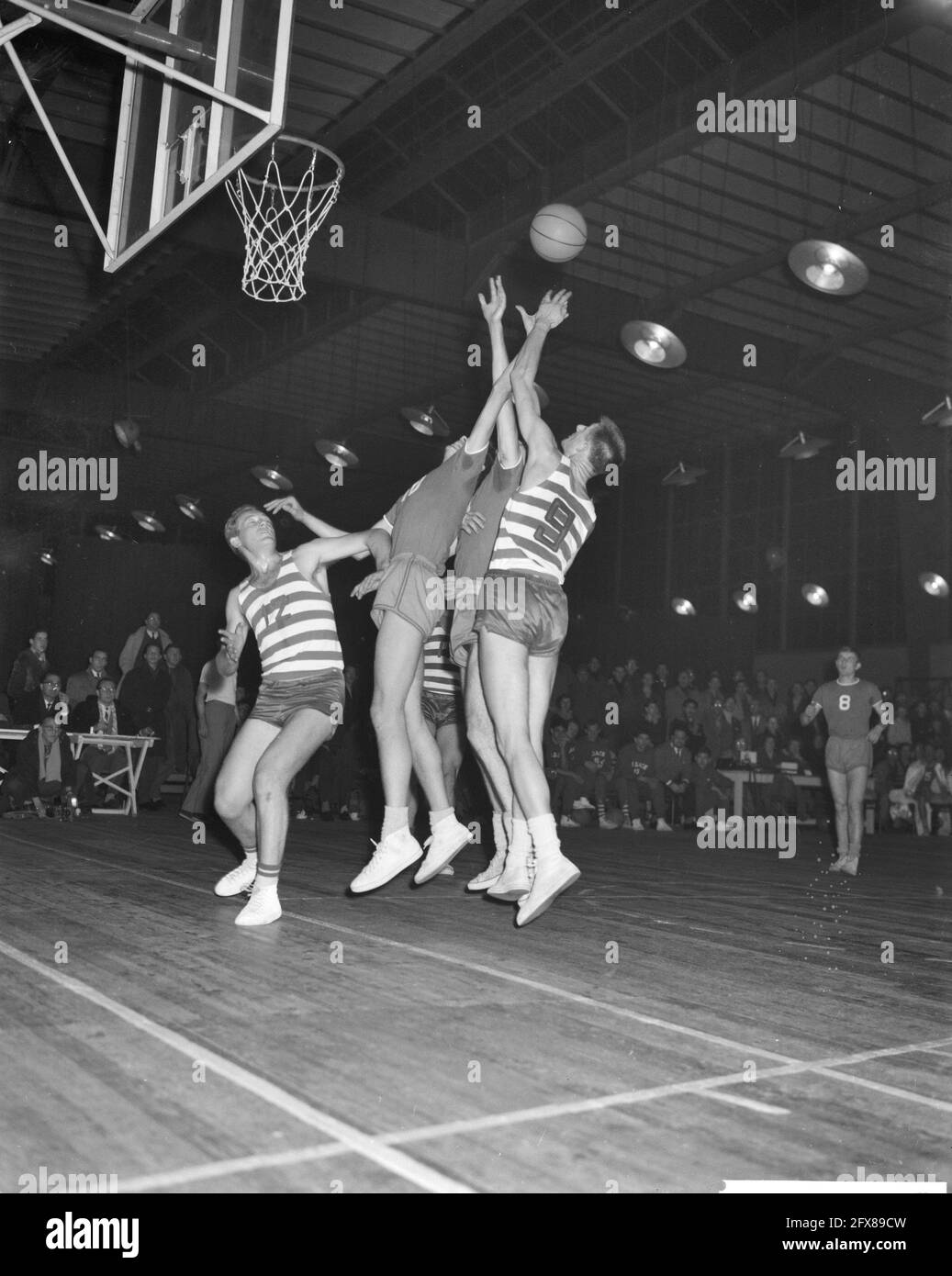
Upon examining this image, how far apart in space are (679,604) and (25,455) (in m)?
12.0

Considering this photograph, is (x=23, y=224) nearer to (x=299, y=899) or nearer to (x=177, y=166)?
(x=177, y=166)

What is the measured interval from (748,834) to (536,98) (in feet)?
25.1

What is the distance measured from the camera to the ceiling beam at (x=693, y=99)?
30.5 ft

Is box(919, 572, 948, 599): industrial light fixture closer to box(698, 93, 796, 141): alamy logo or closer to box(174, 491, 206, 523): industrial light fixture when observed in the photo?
box(698, 93, 796, 141): alamy logo

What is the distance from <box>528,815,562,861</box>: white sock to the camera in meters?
3.96

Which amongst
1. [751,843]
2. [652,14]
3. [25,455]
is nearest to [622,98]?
[652,14]

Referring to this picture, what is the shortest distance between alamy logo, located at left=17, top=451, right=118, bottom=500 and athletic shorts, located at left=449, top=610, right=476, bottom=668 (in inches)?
617

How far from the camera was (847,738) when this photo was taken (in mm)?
8148

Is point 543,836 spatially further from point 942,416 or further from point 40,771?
point 942,416

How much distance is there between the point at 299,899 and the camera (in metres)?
4.69

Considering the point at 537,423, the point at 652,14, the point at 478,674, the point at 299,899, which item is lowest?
the point at 299,899

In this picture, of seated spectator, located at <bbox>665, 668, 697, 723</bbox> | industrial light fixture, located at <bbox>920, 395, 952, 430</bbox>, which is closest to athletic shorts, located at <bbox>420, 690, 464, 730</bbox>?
industrial light fixture, located at <bbox>920, 395, 952, 430</bbox>

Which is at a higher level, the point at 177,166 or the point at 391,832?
the point at 177,166
